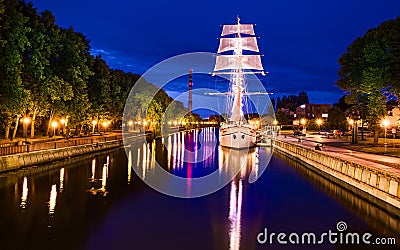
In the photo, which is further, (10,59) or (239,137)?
(239,137)

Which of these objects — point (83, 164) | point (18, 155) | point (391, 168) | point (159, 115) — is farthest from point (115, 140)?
point (391, 168)

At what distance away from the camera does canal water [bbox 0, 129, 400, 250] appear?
16.2 metres

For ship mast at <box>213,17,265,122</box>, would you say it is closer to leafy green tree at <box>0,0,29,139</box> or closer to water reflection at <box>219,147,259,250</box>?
water reflection at <box>219,147,259,250</box>

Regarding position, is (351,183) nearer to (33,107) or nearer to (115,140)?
(33,107)

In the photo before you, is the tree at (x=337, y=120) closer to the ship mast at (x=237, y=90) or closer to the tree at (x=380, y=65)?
the ship mast at (x=237, y=90)

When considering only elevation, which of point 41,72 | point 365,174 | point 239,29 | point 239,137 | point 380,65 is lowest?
point 365,174

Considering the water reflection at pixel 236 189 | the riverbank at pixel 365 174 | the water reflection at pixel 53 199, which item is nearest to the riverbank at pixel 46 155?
the water reflection at pixel 53 199

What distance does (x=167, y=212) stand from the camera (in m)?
21.4

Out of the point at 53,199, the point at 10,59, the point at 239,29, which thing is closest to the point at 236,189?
the point at 53,199

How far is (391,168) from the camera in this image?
25.3 metres

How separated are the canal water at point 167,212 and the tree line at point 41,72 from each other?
8637 mm

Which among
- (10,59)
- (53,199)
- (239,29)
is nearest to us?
(53,199)

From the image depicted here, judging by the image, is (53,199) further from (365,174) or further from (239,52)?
(239,52)

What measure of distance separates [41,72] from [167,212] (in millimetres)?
26987
